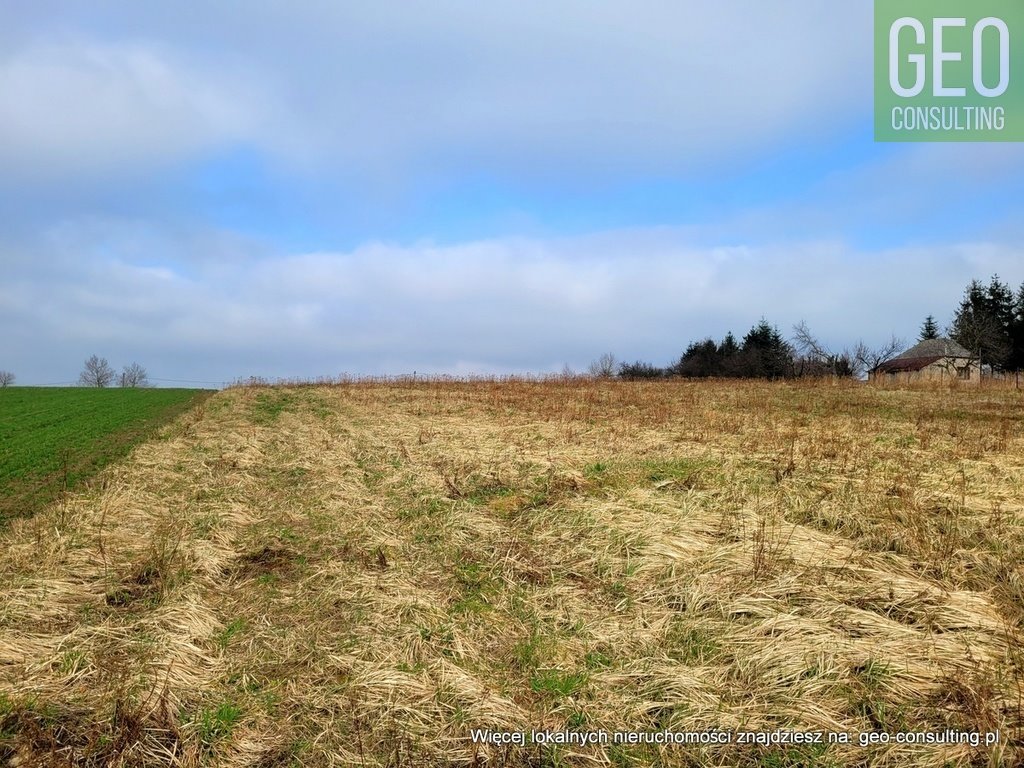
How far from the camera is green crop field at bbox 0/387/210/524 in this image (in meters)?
11.7

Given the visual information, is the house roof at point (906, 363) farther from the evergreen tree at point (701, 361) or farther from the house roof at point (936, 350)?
the evergreen tree at point (701, 361)

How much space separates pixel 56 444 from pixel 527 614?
1932cm

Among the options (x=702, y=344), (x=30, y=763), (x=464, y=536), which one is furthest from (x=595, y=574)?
(x=702, y=344)

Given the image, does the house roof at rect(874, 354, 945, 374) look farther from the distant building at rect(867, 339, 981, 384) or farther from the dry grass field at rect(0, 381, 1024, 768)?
the dry grass field at rect(0, 381, 1024, 768)

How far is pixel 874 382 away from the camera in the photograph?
34812 millimetres

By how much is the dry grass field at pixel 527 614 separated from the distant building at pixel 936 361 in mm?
61258

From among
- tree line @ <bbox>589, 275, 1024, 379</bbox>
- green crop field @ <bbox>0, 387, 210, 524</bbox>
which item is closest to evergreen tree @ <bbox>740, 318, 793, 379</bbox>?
tree line @ <bbox>589, 275, 1024, 379</bbox>

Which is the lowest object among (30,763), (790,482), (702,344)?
(30,763)

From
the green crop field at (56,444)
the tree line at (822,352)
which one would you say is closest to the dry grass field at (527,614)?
the green crop field at (56,444)

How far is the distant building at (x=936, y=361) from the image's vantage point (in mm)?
62406

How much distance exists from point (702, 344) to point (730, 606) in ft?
272

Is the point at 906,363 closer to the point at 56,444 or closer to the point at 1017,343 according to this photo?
the point at 1017,343

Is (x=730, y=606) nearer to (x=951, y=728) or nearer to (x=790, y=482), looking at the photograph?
(x=951, y=728)

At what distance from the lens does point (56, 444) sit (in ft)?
60.5
